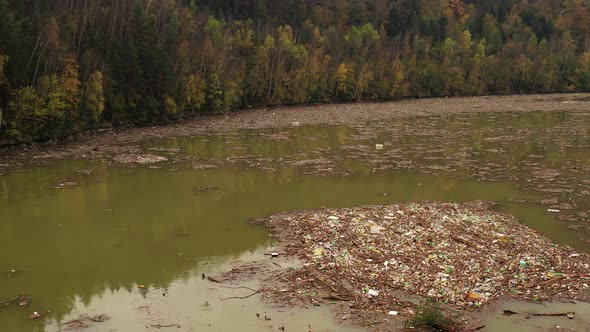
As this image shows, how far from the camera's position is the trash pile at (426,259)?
15.1m

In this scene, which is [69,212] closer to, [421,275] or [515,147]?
[421,275]

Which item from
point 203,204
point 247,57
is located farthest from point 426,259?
point 247,57

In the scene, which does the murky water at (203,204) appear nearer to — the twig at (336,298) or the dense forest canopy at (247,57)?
the twig at (336,298)

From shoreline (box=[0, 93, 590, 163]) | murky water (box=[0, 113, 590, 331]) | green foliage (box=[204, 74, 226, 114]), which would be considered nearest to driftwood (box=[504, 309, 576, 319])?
murky water (box=[0, 113, 590, 331])

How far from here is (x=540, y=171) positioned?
33.7m

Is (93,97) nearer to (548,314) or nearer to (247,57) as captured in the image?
(247,57)

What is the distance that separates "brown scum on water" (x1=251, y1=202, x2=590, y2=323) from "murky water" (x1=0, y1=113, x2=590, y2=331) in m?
1.42

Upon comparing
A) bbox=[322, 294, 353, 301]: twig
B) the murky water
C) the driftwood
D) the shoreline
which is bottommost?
the shoreline

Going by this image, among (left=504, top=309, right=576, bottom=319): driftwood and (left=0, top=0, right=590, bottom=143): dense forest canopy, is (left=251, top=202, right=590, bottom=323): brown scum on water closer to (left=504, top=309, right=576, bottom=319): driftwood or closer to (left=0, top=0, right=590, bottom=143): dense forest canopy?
(left=504, top=309, right=576, bottom=319): driftwood

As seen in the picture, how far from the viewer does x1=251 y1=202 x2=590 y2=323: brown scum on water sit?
1498 centimetres

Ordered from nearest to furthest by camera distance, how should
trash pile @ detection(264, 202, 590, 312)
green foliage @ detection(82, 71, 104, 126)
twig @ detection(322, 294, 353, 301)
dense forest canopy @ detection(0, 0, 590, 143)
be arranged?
1. twig @ detection(322, 294, 353, 301)
2. trash pile @ detection(264, 202, 590, 312)
3. dense forest canopy @ detection(0, 0, 590, 143)
4. green foliage @ detection(82, 71, 104, 126)

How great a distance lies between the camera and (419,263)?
16.6 metres

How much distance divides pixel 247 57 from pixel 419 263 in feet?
229

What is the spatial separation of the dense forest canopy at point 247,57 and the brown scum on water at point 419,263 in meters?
32.1
